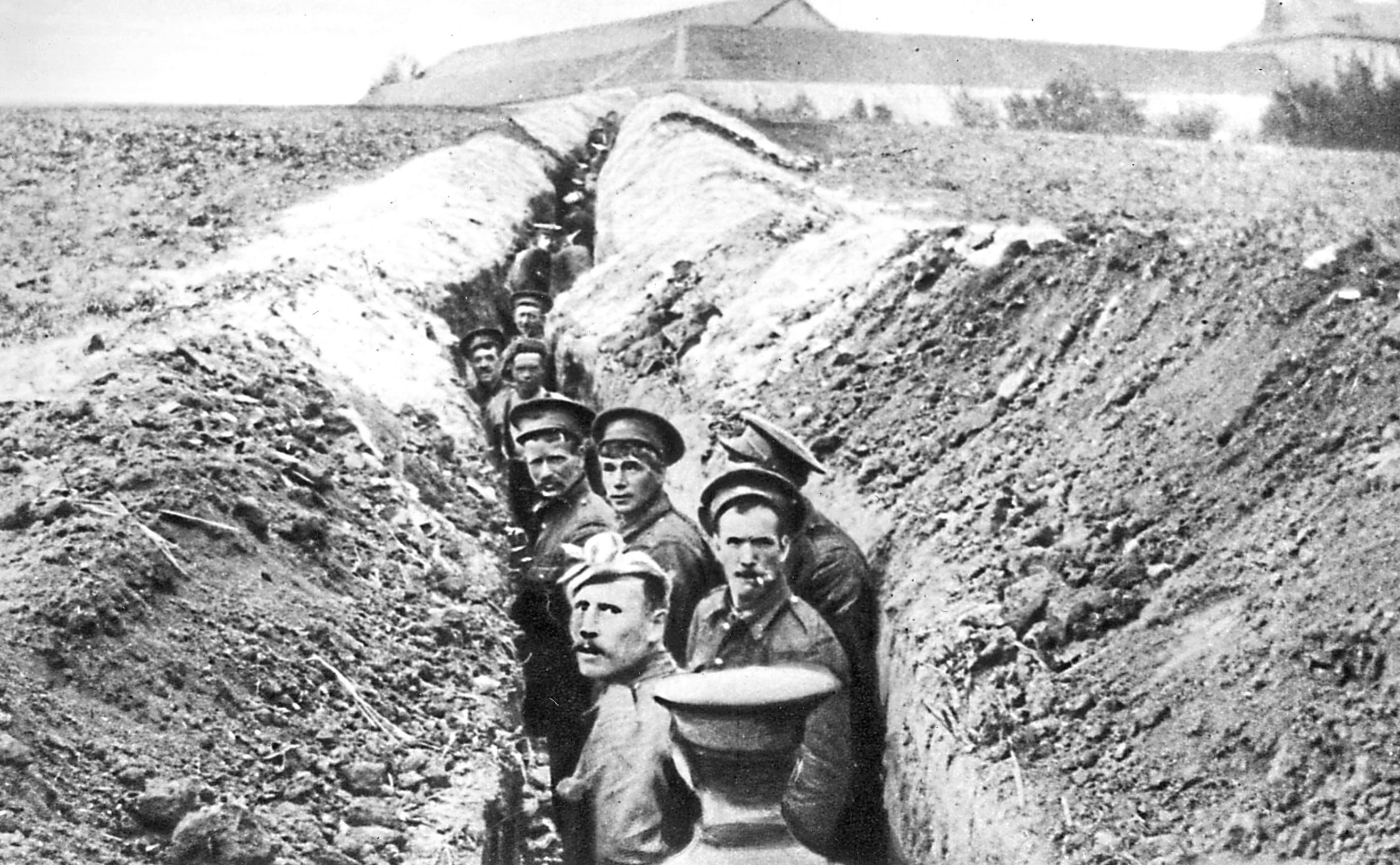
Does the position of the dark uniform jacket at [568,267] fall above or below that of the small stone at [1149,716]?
above

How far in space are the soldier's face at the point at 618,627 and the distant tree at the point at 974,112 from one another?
482 inches

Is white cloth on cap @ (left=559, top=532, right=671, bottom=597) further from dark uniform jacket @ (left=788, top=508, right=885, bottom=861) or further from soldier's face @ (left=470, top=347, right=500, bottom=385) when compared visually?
soldier's face @ (left=470, top=347, right=500, bottom=385)

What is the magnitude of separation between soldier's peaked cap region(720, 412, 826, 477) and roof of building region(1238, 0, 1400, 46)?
5.75 meters

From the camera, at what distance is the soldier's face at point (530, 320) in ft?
35.3

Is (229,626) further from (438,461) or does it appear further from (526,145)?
(526,145)

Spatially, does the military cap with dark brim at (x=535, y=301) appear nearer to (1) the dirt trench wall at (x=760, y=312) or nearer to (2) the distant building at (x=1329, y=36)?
(1) the dirt trench wall at (x=760, y=312)

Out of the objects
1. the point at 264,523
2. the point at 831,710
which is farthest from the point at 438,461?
the point at 831,710

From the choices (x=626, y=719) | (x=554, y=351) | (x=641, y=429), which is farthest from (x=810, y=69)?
(x=626, y=719)

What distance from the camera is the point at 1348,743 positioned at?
4.69 m

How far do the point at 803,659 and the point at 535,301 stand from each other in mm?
5388

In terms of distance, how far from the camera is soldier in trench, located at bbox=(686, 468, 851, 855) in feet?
19.0

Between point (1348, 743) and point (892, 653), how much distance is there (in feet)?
7.14

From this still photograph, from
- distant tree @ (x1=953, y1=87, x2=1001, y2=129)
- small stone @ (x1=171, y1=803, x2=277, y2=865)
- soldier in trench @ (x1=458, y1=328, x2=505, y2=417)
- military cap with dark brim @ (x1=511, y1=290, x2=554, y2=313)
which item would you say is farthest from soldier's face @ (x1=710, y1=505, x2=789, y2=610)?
distant tree @ (x1=953, y1=87, x2=1001, y2=129)

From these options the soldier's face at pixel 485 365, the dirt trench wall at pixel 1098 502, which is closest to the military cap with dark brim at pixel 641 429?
the dirt trench wall at pixel 1098 502
